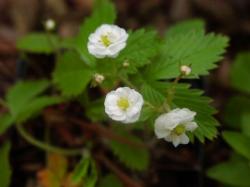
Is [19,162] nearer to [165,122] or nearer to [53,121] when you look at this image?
[53,121]

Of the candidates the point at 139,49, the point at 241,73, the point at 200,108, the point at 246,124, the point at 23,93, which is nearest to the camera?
the point at 200,108

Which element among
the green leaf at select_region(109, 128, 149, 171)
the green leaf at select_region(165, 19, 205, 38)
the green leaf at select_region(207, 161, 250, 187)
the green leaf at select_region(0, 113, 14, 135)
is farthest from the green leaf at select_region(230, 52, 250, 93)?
the green leaf at select_region(0, 113, 14, 135)

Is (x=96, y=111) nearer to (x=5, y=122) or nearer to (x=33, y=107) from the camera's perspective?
(x=33, y=107)

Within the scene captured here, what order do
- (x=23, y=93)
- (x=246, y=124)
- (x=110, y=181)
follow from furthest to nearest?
(x=23, y=93)
(x=110, y=181)
(x=246, y=124)

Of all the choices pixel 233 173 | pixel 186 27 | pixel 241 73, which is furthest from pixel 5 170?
pixel 241 73

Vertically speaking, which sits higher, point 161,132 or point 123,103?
point 123,103

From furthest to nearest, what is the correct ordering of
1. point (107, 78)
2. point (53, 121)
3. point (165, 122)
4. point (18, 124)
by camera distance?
point (53, 121) → point (18, 124) → point (107, 78) → point (165, 122)

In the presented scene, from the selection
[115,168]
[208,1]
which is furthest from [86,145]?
[208,1]

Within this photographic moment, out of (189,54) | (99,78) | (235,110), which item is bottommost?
(235,110)
